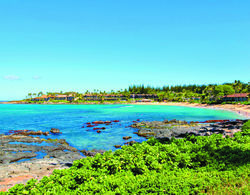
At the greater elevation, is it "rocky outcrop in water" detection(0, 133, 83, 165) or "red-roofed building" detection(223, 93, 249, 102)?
"red-roofed building" detection(223, 93, 249, 102)

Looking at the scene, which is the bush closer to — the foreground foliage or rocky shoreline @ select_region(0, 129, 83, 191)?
the foreground foliage

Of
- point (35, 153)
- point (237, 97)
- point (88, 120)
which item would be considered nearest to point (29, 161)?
point (35, 153)

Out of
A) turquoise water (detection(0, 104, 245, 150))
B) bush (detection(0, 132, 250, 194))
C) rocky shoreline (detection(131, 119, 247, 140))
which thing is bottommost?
turquoise water (detection(0, 104, 245, 150))

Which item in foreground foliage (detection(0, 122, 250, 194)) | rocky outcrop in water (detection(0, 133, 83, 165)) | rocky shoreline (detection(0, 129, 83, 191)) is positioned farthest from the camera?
rocky outcrop in water (detection(0, 133, 83, 165))

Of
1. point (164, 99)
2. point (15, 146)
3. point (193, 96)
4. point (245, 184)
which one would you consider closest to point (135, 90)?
point (164, 99)

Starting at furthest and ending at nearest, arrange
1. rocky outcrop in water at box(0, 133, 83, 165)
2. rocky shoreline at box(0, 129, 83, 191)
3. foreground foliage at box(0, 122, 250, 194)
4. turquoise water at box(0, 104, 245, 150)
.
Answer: turquoise water at box(0, 104, 245, 150), rocky outcrop in water at box(0, 133, 83, 165), rocky shoreline at box(0, 129, 83, 191), foreground foliage at box(0, 122, 250, 194)

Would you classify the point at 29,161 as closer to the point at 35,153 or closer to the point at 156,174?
the point at 35,153

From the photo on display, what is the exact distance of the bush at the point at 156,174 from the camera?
6.50 metres

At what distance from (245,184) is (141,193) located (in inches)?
155

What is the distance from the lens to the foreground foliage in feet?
21.3

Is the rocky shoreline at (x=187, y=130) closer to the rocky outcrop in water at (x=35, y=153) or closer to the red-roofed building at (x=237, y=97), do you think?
the rocky outcrop in water at (x=35, y=153)

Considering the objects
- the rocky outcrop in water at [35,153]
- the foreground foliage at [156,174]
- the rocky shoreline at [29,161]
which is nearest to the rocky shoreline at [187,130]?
the foreground foliage at [156,174]

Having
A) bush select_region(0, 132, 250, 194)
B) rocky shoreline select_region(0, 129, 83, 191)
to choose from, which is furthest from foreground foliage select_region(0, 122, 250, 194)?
rocky shoreline select_region(0, 129, 83, 191)

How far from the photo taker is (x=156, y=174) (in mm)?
7812
